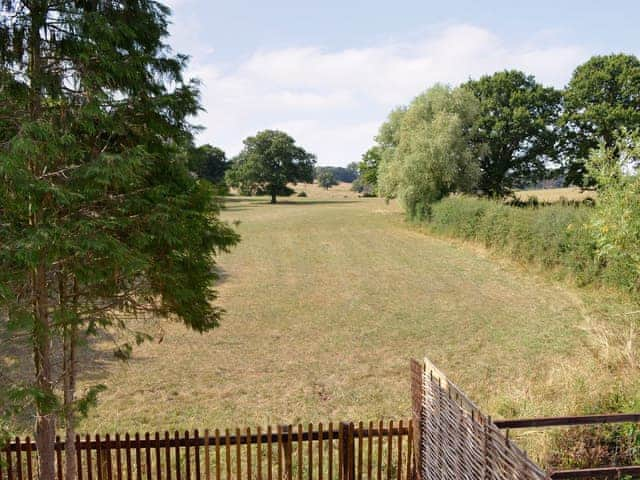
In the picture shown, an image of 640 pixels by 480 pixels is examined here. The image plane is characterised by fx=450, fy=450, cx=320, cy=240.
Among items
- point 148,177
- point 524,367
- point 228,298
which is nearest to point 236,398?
point 148,177

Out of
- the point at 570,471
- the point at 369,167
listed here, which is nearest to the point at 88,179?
the point at 570,471

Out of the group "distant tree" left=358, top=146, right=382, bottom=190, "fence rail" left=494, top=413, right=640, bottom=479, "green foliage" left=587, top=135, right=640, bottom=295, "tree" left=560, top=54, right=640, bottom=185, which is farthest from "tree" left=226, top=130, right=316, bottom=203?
"fence rail" left=494, top=413, right=640, bottom=479

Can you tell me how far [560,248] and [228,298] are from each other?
1428cm

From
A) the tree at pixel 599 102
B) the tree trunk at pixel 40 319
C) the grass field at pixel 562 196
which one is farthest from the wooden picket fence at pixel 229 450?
the tree at pixel 599 102

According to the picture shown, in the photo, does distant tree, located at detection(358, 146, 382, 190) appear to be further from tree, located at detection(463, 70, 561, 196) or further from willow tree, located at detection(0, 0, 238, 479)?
willow tree, located at detection(0, 0, 238, 479)

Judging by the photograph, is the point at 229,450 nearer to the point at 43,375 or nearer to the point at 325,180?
the point at 43,375

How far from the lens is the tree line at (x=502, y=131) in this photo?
3269 cm

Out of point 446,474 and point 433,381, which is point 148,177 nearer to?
point 433,381

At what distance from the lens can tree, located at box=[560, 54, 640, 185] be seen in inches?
1344

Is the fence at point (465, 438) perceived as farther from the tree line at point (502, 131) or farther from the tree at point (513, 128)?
the tree at point (513, 128)

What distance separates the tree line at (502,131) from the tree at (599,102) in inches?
2.7

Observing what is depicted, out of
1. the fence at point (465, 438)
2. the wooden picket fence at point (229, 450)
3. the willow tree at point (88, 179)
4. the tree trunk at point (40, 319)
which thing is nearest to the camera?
the fence at point (465, 438)

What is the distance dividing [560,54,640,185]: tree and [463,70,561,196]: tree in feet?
5.29

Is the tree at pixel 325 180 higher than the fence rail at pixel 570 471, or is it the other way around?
the tree at pixel 325 180
